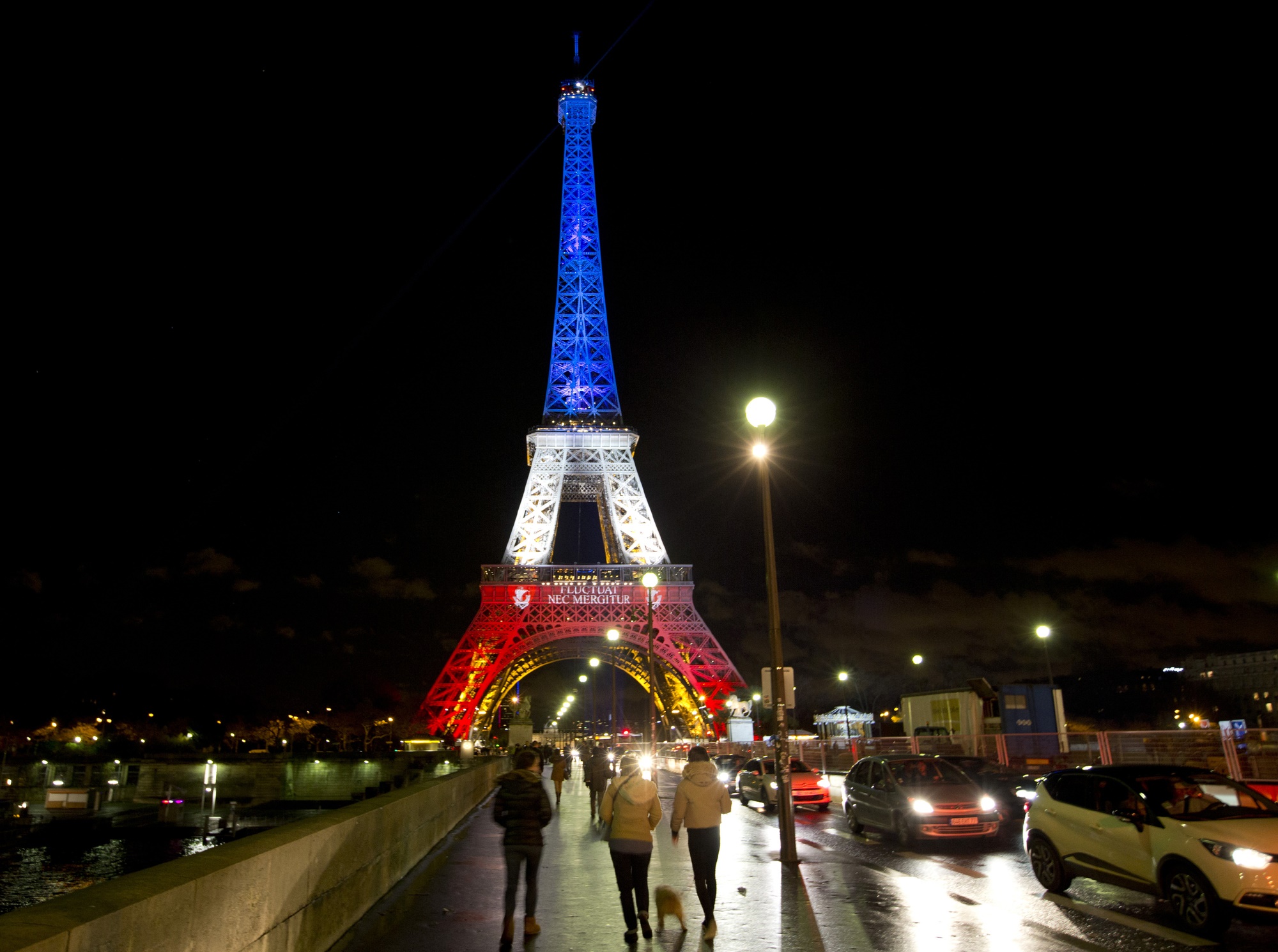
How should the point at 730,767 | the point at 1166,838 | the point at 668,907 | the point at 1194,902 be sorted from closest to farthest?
1. the point at 1194,902
2. the point at 1166,838
3. the point at 668,907
4. the point at 730,767

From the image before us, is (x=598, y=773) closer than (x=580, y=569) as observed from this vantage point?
Yes

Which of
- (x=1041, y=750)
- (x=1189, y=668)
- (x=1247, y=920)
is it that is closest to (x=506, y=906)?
(x=1247, y=920)

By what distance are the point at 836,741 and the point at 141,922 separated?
3821 centimetres

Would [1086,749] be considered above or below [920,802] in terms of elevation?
above

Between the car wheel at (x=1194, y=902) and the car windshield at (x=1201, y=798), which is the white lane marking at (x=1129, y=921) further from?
the car windshield at (x=1201, y=798)

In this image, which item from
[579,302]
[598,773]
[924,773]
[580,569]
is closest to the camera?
[924,773]

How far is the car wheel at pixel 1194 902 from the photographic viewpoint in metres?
7.97

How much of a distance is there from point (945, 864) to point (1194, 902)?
189 inches

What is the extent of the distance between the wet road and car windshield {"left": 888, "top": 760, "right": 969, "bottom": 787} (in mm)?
1084

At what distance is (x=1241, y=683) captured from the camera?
144250mm

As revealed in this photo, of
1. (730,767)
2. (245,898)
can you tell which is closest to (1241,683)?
(730,767)

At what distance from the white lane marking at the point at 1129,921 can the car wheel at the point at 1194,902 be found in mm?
115

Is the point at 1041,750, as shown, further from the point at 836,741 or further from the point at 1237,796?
the point at 1237,796

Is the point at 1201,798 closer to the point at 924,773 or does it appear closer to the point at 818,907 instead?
the point at 818,907
